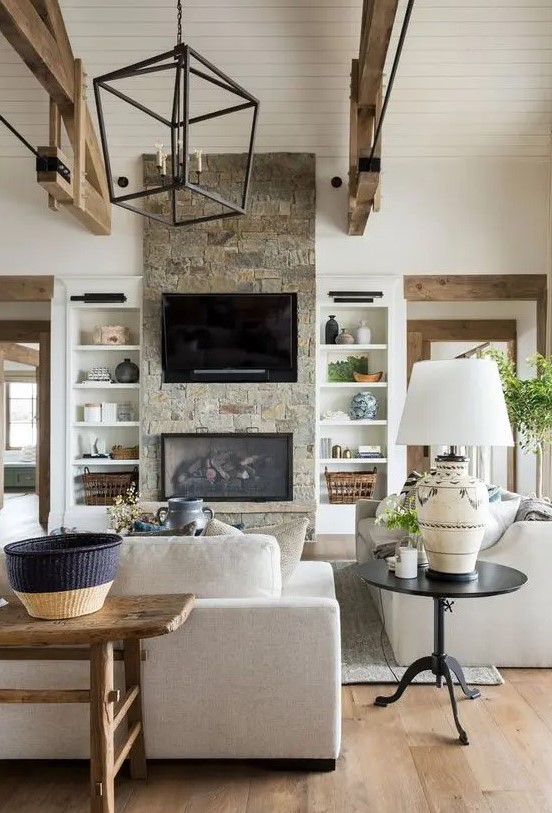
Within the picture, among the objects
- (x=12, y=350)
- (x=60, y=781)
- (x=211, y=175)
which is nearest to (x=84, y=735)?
(x=60, y=781)

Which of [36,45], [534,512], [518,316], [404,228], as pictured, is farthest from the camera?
[518,316]

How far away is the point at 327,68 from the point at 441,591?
16.4 ft

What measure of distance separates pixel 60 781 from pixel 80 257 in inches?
218

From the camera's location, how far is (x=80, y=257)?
700cm

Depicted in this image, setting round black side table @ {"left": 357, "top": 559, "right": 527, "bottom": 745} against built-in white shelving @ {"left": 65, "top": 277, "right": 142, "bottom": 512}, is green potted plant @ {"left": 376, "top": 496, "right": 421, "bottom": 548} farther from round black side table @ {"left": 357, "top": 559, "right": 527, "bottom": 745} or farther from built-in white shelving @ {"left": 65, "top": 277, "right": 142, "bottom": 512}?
built-in white shelving @ {"left": 65, "top": 277, "right": 142, "bottom": 512}

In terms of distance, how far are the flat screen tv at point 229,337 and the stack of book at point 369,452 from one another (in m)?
1.00

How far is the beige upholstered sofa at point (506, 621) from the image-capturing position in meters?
3.38

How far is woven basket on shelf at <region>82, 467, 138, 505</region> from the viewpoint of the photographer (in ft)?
23.0

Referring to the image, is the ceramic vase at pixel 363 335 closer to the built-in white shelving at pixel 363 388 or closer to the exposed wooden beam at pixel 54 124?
the built-in white shelving at pixel 363 388

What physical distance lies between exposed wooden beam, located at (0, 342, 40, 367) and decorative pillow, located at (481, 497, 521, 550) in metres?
8.27

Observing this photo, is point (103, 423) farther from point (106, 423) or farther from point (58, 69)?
point (58, 69)

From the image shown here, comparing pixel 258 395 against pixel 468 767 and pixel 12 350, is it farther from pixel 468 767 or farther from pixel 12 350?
pixel 12 350

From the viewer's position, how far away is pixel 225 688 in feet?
7.66

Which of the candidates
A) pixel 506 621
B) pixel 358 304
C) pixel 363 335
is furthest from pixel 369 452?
pixel 506 621
